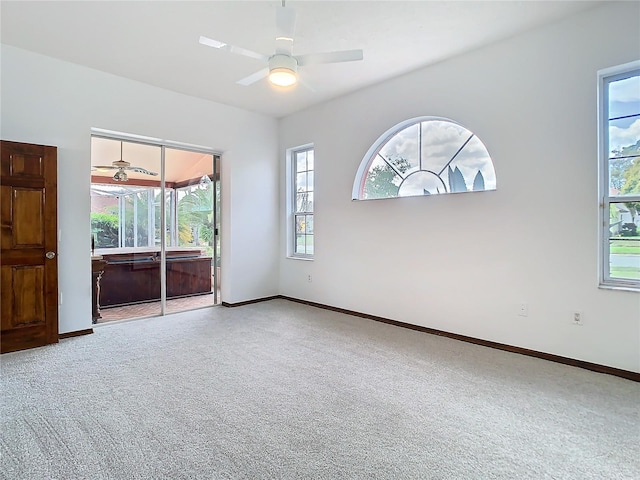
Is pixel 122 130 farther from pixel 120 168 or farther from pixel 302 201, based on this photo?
pixel 302 201

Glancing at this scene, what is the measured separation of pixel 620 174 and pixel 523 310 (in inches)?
56.1

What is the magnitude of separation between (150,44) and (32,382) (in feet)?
10.5

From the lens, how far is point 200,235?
5555mm

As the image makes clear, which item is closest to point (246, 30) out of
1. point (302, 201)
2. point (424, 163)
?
point (424, 163)

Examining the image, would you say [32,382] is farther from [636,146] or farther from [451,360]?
[636,146]

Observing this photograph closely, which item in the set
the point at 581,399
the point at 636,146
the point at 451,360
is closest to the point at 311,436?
the point at 451,360

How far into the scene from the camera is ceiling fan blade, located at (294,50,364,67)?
2.64 metres

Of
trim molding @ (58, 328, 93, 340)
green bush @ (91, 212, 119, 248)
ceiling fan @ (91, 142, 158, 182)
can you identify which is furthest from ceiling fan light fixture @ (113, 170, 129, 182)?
trim molding @ (58, 328, 93, 340)

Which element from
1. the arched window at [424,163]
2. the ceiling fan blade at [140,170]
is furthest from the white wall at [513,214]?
the ceiling fan blade at [140,170]

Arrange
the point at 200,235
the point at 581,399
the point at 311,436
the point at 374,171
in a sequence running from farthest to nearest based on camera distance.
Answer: the point at 200,235
the point at 374,171
the point at 581,399
the point at 311,436

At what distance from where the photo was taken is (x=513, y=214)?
11.5ft

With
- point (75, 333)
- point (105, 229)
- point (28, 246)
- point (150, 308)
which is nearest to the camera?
point (28, 246)

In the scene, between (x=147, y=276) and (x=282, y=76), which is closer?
(x=282, y=76)

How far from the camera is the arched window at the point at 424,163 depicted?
12.8 ft
